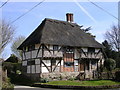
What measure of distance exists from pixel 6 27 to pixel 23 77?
11110mm

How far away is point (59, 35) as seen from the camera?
2850 cm

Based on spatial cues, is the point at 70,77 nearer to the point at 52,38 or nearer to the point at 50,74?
the point at 50,74

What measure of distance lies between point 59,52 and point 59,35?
264 cm

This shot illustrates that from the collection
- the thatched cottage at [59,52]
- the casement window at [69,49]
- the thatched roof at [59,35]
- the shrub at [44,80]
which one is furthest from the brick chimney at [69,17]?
the shrub at [44,80]

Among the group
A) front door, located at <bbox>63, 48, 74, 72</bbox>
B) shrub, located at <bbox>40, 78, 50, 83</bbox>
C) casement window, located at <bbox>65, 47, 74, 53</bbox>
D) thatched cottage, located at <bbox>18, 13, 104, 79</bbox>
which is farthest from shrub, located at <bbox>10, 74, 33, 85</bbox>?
casement window, located at <bbox>65, 47, 74, 53</bbox>

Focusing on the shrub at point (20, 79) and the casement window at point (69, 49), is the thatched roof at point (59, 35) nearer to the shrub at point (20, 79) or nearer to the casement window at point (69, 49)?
the casement window at point (69, 49)

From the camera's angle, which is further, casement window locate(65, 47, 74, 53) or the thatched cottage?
casement window locate(65, 47, 74, 53)

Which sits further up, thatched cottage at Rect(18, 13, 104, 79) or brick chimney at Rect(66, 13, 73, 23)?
brick chimney at Rect(66, 13, 73, 23)

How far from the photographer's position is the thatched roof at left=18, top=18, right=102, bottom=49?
26.9m

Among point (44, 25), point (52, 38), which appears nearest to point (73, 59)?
point (52, 38)

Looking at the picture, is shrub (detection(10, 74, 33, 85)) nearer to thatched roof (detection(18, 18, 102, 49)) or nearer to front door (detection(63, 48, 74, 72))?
thatched roof (detection(18, 18, 102, 49))

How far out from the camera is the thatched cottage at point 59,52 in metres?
26.1

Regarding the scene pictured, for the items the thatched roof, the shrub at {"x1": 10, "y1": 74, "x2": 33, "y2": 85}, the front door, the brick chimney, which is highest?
the brick chimney

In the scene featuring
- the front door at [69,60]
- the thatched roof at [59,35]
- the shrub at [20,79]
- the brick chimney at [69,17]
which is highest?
the brick chimney at [69,17]
